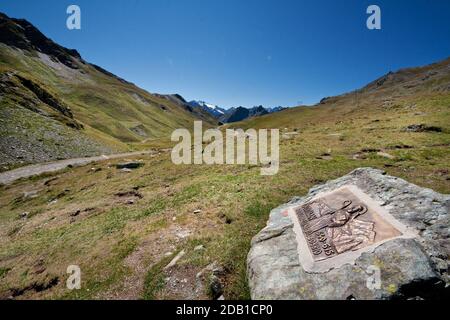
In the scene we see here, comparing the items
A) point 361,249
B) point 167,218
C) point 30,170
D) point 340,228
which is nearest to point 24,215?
point 167,218

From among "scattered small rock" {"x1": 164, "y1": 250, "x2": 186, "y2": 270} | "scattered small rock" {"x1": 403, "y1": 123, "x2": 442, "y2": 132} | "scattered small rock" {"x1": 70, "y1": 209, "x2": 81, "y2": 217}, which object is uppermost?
"scattered small rock" {"x1": 403, "y1": 123, "x2": 442, "y2": 132}

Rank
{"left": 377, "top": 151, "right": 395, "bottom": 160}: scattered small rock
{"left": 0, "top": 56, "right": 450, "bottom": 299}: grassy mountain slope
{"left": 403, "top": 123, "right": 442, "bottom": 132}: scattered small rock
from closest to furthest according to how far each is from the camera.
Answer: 1. {"left": 0, "top": 56, "right": 450, "bottom": 299}: grassy mountain slope
2. {"left": 377, "top": 151, "right": 395, "bottom": 160}: scattered small rock
3. {"left": 403, "top": 123, "right": 442, "bottom": 132}: scattered small rock

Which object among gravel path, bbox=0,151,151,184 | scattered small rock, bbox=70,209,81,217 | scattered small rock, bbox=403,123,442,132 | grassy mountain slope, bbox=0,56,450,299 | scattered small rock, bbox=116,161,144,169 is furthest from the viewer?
gravel path, bbox=0,151,151,184

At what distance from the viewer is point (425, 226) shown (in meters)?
11.0

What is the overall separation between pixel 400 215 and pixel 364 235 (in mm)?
2319

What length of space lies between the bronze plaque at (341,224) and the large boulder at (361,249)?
37 millimetres

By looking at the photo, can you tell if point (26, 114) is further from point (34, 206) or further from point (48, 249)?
point (48, 249)

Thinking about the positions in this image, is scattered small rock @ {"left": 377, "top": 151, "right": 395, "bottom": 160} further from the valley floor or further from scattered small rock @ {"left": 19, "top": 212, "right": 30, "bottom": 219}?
scattered small rock @ {"left": 19, "top": 212, "right": 30, "bottom": 219}

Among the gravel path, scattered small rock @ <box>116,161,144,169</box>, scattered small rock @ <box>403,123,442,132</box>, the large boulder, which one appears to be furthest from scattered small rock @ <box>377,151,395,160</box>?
the gravel path

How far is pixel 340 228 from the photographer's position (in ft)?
39.9

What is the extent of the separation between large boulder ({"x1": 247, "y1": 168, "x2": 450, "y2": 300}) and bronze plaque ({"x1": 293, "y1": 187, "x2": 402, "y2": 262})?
4 cm

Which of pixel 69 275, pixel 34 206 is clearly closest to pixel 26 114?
pixel 34 206

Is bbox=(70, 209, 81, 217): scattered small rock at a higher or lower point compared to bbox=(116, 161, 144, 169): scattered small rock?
lower

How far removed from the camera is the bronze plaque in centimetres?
1100
